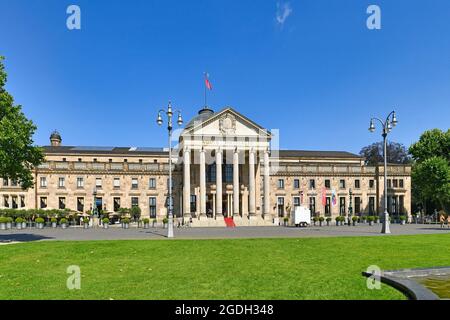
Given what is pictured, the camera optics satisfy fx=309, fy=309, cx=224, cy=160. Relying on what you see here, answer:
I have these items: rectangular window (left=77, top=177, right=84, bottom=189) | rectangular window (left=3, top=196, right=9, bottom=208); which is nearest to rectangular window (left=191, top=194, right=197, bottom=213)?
rectangular window (left=77, top=177, right=84, bottom=189)

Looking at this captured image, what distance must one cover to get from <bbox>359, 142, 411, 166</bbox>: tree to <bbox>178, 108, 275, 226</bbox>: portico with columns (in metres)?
48.0

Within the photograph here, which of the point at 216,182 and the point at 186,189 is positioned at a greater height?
the point at 216,182

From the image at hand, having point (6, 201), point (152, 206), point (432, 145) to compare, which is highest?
point (432, 145)

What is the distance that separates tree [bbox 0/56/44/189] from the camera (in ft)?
64.7

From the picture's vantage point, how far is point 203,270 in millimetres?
10812

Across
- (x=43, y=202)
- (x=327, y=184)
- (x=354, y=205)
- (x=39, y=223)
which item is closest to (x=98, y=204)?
(x=43, y=202)

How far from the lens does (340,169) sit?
2488 inches

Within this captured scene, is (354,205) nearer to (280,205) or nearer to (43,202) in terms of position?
(280,205)

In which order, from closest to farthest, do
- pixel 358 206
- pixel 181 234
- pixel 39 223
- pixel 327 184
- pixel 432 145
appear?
1. pixel 181 234
2. pixel 39 223
3. pixel 432 145
4. pixel 327 184
5. pixel 358 206

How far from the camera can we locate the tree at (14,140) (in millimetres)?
19719

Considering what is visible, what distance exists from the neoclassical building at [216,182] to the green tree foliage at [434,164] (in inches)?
240

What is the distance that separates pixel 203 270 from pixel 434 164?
180 ft
